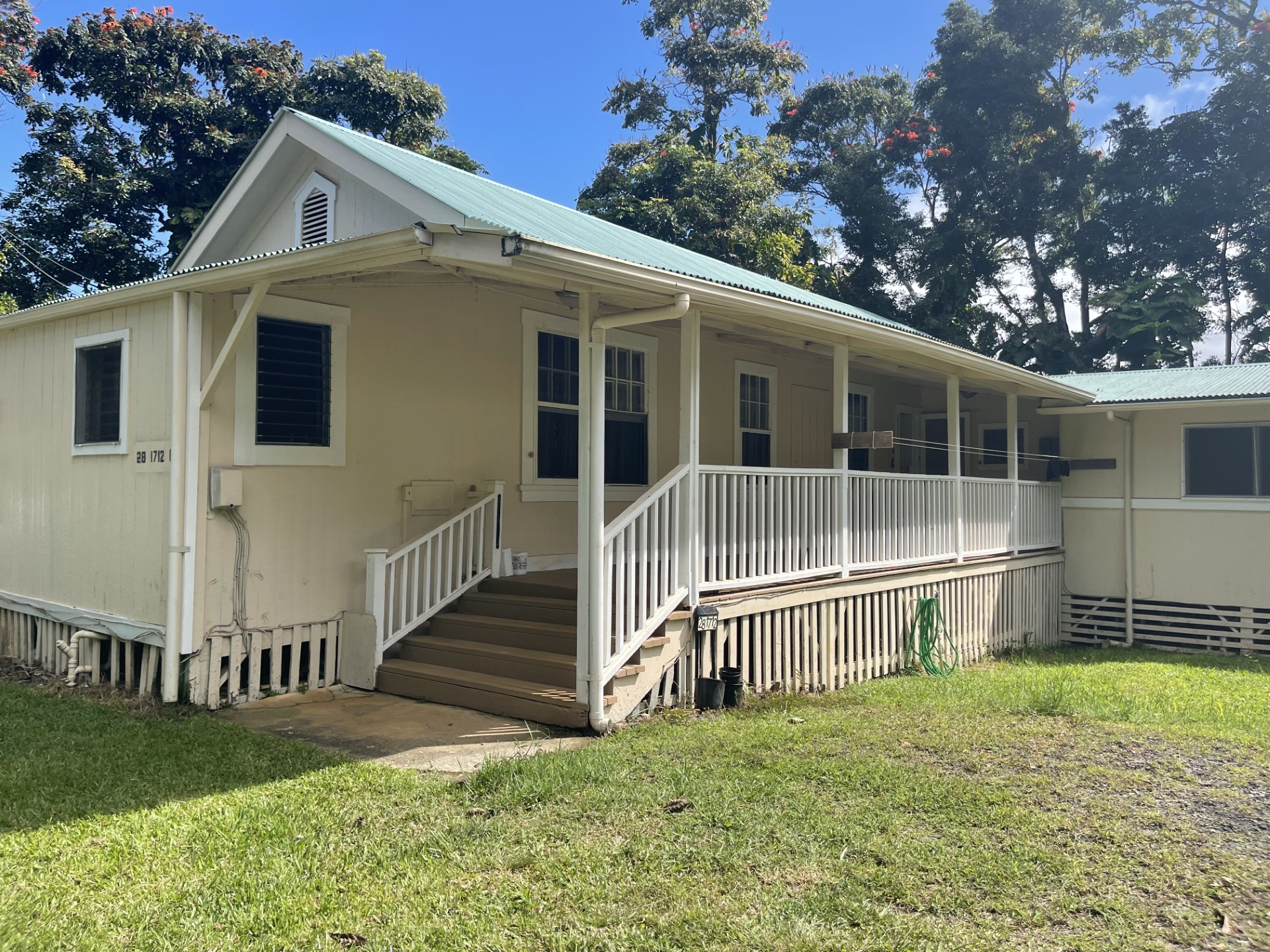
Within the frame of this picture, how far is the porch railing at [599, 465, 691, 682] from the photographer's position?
610 cm

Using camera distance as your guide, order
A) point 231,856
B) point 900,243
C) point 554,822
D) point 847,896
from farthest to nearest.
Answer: point 900,243 < point 554,822 < point 231,856 < point 847,896

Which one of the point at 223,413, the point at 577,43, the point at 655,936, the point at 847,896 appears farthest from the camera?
the point at 577,43

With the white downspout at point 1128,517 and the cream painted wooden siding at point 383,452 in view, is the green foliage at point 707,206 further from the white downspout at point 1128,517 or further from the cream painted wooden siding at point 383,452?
the cream painted wooden siding at point 383,452

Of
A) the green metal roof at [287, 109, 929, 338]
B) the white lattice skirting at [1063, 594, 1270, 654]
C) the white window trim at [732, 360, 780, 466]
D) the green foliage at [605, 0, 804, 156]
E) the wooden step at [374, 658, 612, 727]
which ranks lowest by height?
the white lattice skirting at [1063, 594, 1270, 654]

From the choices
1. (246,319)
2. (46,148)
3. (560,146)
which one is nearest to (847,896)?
(246,319)

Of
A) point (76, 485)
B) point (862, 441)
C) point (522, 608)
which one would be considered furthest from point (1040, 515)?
point (76, 485)

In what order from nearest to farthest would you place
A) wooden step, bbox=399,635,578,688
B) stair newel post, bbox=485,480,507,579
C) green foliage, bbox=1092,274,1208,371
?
1. wooden step, bbox=399,635,578,688
2. stair newel post, bbox=485,480,507,579
3. green foliage, bbox=1092,274,1208,371

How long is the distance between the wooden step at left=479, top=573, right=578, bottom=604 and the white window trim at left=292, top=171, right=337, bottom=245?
3.43 meters

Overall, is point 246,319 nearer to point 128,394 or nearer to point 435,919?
point 128,394

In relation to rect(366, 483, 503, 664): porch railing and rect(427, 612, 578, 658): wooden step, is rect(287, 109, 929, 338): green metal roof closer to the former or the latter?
rect(366, 483, 503, 664): porch railing

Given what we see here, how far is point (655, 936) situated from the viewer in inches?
129

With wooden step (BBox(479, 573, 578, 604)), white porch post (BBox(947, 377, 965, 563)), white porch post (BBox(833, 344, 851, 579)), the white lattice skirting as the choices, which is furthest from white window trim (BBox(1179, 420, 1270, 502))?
wooden step (BBox(479, 573, 578, 604))

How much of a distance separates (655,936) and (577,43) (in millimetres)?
28460

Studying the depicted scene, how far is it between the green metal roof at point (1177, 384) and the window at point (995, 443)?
102 cm
